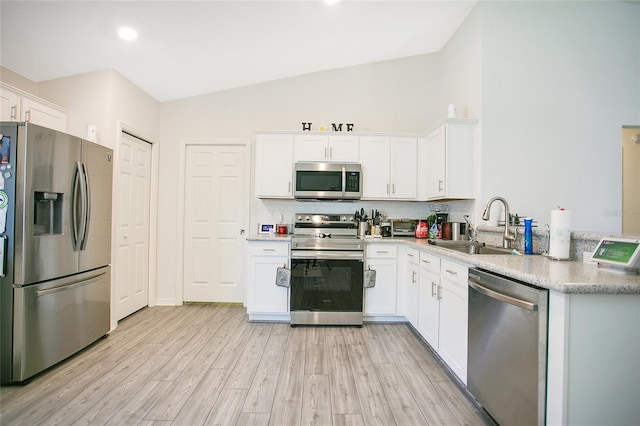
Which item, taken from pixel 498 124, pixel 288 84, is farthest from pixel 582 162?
pixel 288 84

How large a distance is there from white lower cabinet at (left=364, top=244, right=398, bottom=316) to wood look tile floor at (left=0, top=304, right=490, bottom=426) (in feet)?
0.83

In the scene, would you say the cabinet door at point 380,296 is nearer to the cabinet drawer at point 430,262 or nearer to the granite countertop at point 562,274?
the cabinet drawer at point 430,262

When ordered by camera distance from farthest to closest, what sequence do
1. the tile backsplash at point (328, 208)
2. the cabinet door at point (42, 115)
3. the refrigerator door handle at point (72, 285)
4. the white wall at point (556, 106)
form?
the tile backsplash at point (328, 208) < the white wall at point (556, 106) < the cabinet door at point (42, 115) < the refrigerator door handle at point (72, 285)

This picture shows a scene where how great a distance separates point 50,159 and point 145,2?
54.5 inches

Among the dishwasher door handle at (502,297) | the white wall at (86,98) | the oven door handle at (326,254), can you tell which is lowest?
the oven door handle at (326,254)

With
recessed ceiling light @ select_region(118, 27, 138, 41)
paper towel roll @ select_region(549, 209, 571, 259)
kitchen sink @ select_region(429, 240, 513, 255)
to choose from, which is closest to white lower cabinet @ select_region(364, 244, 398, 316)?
kitchen sink @ select_region(429, 240, 513, 255)

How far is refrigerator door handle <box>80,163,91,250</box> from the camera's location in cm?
237

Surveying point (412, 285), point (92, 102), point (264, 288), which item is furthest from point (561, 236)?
point (92, 102)

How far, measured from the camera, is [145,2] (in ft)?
7.05

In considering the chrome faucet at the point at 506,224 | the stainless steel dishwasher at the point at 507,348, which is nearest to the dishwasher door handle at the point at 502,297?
the stainless steel dishwasher at the point at 507,348

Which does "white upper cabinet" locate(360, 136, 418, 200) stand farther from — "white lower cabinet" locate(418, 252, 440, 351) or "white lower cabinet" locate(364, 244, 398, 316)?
"white lower cabinet" locate(418, 252, 440, 351)

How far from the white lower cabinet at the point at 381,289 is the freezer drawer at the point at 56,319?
257cm

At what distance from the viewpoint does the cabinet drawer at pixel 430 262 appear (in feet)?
7.70

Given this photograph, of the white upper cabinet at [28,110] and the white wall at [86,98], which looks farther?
the white wall at [86,98]
